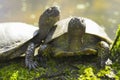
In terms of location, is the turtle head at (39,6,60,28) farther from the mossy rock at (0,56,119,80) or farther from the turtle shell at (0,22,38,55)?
the mossy rock at (0,56,119,80)

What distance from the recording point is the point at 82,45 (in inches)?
175

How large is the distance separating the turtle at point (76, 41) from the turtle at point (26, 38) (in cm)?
9

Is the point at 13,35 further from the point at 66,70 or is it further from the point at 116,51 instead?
the point at 116,51

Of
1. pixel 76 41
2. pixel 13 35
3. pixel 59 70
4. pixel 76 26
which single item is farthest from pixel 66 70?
pixel 13 35

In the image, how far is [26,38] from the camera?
4.65m

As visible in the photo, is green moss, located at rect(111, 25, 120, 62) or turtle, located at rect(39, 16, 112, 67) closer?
turtle, located at rect(39, 16, 112, 67)

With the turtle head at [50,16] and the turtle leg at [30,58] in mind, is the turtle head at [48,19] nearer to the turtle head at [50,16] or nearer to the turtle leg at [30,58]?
the turtle head at [50,16]

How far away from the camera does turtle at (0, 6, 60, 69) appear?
14.9 ft

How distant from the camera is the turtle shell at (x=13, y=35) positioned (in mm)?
4624

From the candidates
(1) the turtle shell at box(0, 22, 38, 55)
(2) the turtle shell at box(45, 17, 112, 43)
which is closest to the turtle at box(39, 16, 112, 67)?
(2) the turtle shell at box(45, 17, 112, 43)

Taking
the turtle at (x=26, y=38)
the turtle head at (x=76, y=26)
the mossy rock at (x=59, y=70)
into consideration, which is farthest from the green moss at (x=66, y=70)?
the turtle head at (x=76, y=26)

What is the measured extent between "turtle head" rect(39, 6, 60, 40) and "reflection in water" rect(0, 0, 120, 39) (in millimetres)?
3905

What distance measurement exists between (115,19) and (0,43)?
483 centimetres

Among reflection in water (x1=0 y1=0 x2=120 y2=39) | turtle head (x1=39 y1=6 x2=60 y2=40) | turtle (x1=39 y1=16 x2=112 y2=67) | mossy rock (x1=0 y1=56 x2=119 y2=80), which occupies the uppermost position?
reflection in water (x1=0 y1=0 x2=120 y2=39)
